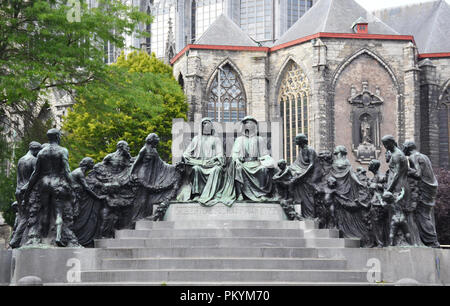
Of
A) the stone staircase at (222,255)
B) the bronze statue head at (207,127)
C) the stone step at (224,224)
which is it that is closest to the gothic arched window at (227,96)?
the bronze statue head at (207,127)

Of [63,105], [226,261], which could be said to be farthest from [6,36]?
[63,105]

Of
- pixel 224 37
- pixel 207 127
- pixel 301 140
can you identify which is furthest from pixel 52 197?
pixel 224 37

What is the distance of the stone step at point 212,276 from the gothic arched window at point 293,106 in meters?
29.8

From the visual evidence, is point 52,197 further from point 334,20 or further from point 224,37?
point 224,37

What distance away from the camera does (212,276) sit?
37.3 ft

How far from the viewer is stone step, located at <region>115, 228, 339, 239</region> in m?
13.1

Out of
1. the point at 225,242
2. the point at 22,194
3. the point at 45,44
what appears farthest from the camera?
the point at 45,44

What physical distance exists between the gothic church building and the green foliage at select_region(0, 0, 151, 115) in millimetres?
22693

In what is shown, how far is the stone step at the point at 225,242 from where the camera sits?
12.7m

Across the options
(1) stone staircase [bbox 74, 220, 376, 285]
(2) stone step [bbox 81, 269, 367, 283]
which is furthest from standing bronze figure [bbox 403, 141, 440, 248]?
(2) stone step [bbox 81, 269, 367, 283]

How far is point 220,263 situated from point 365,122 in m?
30.0

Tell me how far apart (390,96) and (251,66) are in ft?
30.2

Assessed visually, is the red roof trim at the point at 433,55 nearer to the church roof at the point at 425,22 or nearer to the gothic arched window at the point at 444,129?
the church roof at the point at 425,22
